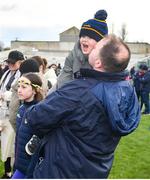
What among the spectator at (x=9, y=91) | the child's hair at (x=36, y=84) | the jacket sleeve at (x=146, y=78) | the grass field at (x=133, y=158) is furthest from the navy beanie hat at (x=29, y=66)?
the jacket sleeve at (x=146, y=78)

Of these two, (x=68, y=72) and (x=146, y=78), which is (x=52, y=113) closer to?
(x=68, y=72)

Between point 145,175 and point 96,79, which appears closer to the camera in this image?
point 96,79

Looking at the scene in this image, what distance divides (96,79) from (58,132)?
40cm

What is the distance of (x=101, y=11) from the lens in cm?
408

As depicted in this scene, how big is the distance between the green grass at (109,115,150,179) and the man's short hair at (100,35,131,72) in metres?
4.14

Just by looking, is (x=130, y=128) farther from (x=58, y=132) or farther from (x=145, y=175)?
(x=145, y=175)

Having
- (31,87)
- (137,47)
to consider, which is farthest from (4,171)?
(137,47)

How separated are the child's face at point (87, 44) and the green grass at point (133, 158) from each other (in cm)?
319

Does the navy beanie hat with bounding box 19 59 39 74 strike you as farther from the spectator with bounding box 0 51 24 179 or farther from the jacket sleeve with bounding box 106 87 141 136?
the jacket sleeve with bounding box 106 87 141 136

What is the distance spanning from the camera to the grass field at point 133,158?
22.2 feet

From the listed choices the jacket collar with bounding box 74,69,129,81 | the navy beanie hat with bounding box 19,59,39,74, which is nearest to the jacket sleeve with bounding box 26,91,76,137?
the jacket collar with bounding box 74,69,129,81

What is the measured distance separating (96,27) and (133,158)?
454cm

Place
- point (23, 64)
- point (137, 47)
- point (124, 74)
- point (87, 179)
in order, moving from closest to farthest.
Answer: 1. point (87, 179)
2. point (124, 74)
3. point (23, 64)
4. point (137, 47)

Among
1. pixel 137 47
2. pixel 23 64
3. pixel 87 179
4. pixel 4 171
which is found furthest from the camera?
pixel 137 47
